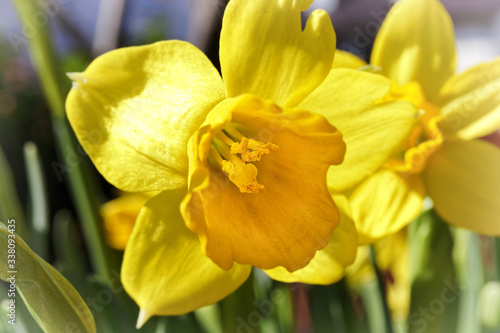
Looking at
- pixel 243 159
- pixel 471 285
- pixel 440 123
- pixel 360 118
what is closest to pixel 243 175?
pixel 243 159

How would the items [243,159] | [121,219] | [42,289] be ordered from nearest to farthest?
[42,289] → [243,159] → [121,219]

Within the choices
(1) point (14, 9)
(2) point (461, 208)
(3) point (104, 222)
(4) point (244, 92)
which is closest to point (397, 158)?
(2) point (461, 208)

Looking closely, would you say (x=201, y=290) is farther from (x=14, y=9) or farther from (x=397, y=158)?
(x=14, y=9)

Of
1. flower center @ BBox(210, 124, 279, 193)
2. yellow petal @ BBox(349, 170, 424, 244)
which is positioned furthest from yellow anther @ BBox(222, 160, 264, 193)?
yellow petal @ BBox(349, 170, 424, 244)

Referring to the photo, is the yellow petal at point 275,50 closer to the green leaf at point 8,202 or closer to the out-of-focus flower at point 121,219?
the out-of-focus flower at point 121,219

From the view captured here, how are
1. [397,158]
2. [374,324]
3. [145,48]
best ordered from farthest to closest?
[374,324]
[397,158]
[145,48]

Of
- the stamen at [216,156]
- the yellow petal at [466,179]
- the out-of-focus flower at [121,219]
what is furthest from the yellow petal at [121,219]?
the yellow petal at [466,179]

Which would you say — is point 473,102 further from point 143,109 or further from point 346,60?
point 143,109

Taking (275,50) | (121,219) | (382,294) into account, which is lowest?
(382,294)

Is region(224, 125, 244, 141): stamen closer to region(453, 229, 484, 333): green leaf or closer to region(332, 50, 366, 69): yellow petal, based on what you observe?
region(332, 50, 366, 69): yellow petal
